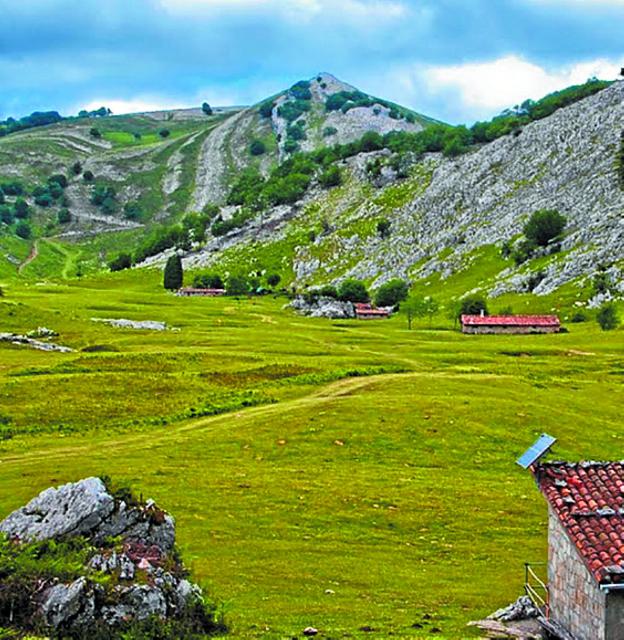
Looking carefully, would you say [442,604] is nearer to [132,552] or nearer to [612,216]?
[132,552]

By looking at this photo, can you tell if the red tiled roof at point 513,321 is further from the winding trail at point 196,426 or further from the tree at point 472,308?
the winding trail at point 196,426

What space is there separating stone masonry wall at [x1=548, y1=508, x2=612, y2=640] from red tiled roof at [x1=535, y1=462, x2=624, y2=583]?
0.74 meters

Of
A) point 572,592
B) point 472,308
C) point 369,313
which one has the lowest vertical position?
point 572,592

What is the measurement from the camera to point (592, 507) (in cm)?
2611

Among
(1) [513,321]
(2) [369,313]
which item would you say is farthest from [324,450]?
(2) [369,313]

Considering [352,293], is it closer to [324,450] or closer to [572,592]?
[324,450]

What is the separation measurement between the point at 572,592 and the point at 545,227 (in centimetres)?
17100

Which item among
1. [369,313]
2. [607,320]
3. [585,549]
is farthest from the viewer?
[369,313]

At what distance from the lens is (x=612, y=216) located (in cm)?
18075

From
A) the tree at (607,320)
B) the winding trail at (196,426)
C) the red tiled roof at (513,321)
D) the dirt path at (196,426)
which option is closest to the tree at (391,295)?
the red tiled roof at (513,321)

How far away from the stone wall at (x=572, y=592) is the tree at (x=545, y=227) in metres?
169

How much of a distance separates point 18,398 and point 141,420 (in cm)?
1060

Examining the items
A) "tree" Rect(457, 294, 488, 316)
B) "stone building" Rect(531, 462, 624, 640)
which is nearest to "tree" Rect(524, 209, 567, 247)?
"tree" Rect(457, 294, 488, 316)

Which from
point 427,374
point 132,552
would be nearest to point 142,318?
point 427,374
